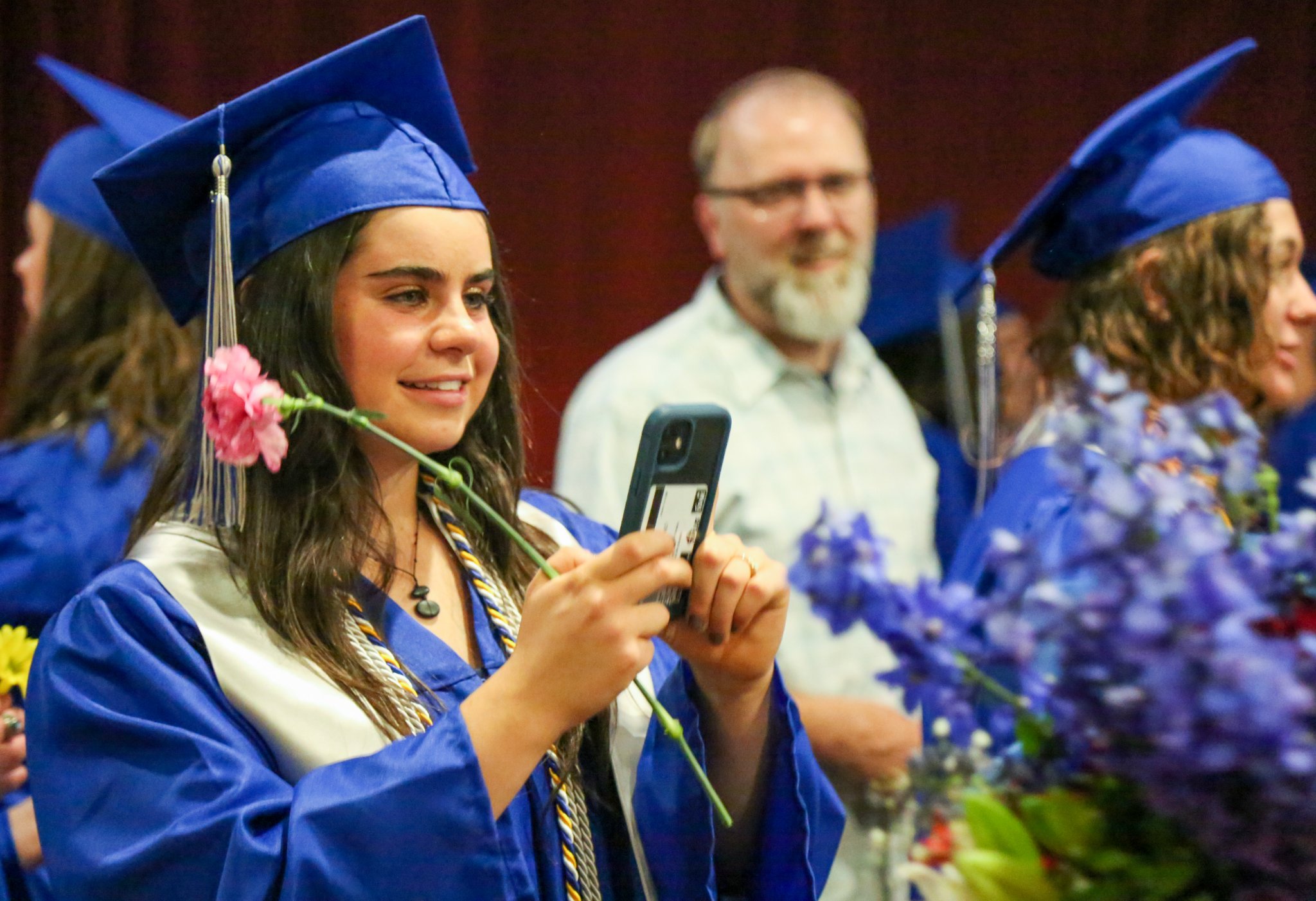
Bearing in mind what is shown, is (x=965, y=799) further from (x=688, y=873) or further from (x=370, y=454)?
(x=370, y=454)

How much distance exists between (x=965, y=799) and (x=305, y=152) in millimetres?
860

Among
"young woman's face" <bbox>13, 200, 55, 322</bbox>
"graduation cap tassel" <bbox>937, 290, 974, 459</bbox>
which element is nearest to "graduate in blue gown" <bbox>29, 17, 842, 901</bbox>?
"young woman's face" <bbox>13, 200, 55, 322</bbox>

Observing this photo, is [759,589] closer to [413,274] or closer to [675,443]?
[675,443]

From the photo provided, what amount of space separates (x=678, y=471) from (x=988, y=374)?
49.4 inches

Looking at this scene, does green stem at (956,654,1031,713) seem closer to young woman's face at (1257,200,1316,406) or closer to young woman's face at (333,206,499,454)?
young woman's face at (333,206,499,454)

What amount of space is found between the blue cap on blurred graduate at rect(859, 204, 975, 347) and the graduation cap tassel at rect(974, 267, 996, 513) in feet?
2.46

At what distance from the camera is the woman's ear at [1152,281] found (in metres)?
1.82

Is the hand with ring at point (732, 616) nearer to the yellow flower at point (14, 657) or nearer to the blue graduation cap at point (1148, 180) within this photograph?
the yellow flower at point (14, 657)

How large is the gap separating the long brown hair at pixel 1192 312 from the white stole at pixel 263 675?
95 cm

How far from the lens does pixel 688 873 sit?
125cm

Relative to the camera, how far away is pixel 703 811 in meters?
1.26

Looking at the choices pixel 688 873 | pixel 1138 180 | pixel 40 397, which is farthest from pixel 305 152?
pixel 1138 180

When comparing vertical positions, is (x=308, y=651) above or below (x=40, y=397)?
below

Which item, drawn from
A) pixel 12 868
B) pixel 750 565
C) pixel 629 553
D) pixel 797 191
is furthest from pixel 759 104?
pixel 12 868
